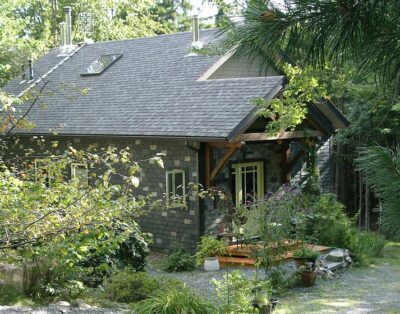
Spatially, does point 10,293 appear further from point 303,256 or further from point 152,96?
point 152,96

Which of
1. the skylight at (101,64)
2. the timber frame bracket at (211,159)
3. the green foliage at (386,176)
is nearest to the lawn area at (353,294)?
the timber frame bracket at (211,159)

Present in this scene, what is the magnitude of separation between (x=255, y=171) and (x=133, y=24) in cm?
2041

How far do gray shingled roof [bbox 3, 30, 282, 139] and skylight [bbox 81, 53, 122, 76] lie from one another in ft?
0.60

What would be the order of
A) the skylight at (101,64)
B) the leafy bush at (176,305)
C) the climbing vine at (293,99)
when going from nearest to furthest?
1. the leafy bush at (176,305)
2. the climbing vine at (293,99)
3. the skylight at (101,64)

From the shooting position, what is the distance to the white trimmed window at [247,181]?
1445cm

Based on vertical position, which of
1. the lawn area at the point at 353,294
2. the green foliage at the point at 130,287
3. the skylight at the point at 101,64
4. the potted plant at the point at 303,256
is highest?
the skylight at the point at 101,64

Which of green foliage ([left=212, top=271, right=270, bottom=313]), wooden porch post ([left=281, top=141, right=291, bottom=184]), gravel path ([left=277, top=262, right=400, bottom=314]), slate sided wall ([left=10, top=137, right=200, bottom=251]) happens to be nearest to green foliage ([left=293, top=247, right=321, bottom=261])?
gravel path ([left=277, top=262, right=400, bottom=314])

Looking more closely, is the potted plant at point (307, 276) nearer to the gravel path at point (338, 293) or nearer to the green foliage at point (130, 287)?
the gravel path at point (338, 293)

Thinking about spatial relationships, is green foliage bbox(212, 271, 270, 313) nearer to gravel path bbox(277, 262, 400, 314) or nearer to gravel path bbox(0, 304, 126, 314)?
gravel path bbox(0, 304, 126, 314)

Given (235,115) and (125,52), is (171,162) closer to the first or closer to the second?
(235,115)

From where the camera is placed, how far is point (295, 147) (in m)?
16.2

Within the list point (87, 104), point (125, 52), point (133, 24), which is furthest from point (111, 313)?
point (133, 24)

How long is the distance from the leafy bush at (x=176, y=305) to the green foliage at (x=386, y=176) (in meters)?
4.26

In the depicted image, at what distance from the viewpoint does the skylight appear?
19391 millimetres
